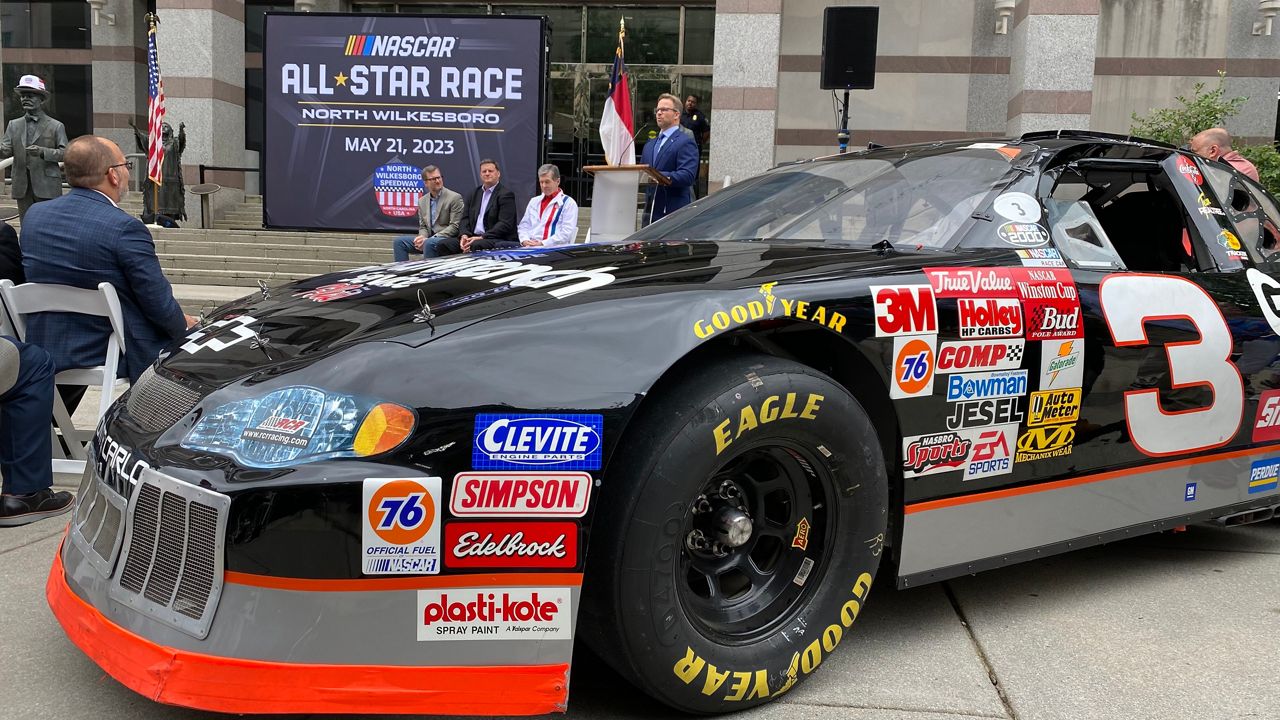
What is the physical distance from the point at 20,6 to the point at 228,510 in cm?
2671

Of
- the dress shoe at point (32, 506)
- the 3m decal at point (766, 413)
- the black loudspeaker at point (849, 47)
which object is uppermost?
the black loudspeaker at point (849, 47)

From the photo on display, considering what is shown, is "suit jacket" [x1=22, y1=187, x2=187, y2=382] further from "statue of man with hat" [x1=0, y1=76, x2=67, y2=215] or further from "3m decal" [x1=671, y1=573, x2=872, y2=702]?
"statue of man with hat" [x1=0, y1=76, x2=67, y2=215]

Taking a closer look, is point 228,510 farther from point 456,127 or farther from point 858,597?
point 456,127

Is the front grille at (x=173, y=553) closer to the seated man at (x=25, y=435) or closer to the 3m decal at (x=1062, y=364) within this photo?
the seated man at (x=25, y=435)

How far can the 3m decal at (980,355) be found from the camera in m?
2.58

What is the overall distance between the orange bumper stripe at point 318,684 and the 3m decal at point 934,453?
1065 millimetres

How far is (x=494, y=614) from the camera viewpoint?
2.01 meters

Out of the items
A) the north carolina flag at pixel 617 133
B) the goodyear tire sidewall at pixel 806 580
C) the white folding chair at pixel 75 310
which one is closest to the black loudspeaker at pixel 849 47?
the north carolina flag at pixel 617 133

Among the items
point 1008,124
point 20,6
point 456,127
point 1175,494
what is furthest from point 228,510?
point 20,6

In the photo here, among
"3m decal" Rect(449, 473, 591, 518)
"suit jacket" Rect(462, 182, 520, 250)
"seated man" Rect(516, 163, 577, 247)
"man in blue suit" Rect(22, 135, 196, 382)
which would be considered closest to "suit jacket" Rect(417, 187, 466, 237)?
"suit jacket" Rect(462, 182, 520, 250)

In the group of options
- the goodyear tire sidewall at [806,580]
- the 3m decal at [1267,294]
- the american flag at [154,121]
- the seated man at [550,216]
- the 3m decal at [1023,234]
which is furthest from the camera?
the american flag at [154,121]

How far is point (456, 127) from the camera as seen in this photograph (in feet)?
46.2

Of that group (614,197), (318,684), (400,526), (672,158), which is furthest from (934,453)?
(672,158)

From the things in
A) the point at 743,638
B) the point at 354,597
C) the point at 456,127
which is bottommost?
the point at 743,638
